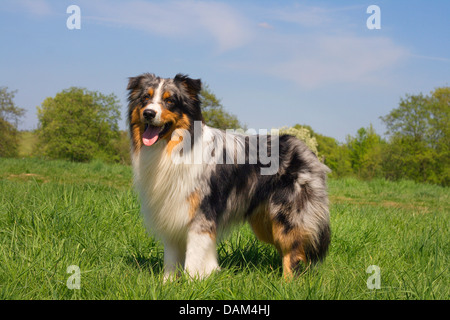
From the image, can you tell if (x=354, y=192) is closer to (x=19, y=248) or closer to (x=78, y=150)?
(x=19, y=248)

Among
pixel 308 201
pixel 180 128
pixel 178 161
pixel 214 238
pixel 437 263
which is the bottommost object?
pixel 437 263

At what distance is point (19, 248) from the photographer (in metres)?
4.10

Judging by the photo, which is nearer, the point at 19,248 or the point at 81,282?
the point at 81,282

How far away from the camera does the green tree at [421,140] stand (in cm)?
2486

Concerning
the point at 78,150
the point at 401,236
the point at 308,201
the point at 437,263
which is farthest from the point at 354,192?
the point at 78,150

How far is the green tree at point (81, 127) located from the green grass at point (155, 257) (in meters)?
21.7

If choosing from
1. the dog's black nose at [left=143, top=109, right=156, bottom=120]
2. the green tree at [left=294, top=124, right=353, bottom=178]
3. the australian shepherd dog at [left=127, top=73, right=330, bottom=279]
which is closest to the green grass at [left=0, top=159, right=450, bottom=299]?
the australian shepherd dog at [left=127, top=73, right=330, bottom=279]

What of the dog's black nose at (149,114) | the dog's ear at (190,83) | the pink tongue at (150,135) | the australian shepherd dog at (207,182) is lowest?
the australian shepherd dog at (207,182)

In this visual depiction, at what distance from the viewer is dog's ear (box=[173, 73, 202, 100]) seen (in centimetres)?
381

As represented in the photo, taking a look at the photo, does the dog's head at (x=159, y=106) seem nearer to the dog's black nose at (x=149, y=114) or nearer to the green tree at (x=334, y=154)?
the dog's black nose at (x=149, y=114)

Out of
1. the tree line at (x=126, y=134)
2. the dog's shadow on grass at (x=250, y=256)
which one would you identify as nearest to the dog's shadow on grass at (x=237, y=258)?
the dog's shadow on grass at (x=250, y=256)

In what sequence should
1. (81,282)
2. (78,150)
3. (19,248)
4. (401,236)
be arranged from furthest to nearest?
1. (78,150)
2. (401,236)
3. (19,248)
4. (81,282)

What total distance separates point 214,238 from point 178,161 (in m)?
0.84
